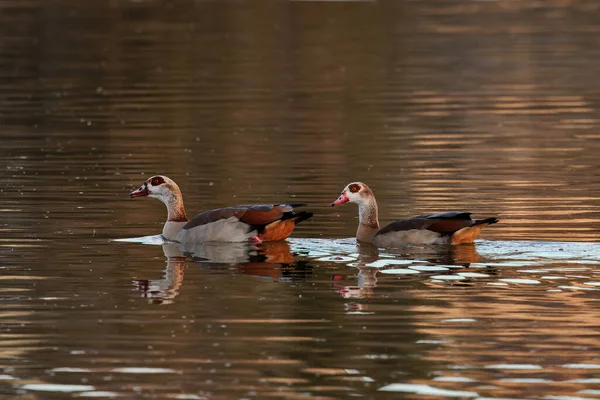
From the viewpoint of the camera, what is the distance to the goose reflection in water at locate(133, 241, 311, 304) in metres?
17.5

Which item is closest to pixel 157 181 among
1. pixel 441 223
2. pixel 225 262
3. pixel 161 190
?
pixel 161 190

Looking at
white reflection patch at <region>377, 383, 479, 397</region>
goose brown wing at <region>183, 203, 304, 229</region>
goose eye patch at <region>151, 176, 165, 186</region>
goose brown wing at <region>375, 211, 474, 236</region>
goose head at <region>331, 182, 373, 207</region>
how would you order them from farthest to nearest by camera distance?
goose eye patch at <region>151, 176, 165, 186</region>, goose head at <region>331, 182, 373, 207</region>, goose brown wing at <region>183, 203, 304, 229</region>, goose brown wing at <region>375, 211, 474, 236</region>, white reflection patch at <region>377, 383, 479, 397</region>

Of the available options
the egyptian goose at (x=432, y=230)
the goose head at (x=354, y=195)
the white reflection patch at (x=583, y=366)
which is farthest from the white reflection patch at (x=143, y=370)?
the goose head at (x=354, y=195)

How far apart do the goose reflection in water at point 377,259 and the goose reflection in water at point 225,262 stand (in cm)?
67

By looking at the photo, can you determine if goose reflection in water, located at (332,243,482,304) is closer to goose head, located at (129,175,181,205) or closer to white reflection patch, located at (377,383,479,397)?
goose head, located at (129,175,181,205)

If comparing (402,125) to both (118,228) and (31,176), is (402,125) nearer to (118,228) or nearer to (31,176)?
(31,176)

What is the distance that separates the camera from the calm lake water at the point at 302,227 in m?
13.6

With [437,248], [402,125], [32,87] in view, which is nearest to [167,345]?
[437,248]

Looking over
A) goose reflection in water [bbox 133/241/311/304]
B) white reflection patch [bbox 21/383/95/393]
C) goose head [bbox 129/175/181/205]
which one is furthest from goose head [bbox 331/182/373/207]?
white reflection patch [bbox 21/383/95/393]

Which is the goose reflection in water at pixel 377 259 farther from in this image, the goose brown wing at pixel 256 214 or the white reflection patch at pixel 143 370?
the white reflection patch at pixel 143 370

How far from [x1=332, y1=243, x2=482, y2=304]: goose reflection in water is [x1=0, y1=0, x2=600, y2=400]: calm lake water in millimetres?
52

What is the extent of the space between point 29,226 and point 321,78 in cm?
2804

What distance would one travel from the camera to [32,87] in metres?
46.6

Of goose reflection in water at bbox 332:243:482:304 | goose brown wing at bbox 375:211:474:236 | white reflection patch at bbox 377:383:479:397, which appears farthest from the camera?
goose brown wing at bbox 375:211:474:236
